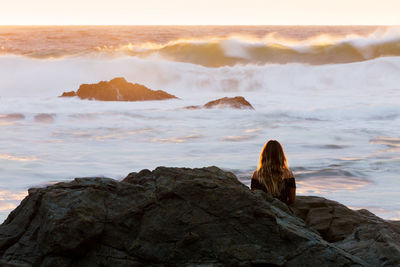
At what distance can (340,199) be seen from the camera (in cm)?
672

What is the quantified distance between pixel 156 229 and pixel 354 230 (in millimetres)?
1453

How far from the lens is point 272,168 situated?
399cm

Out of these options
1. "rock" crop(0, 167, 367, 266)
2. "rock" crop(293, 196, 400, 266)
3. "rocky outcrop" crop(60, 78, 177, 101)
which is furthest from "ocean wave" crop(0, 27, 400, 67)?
"rock" crop(0, 167, 367, 266)

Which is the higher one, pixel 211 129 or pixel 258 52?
pixel 258 52

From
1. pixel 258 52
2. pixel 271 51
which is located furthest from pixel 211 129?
pixel 271 51

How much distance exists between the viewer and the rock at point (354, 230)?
10.2 feet

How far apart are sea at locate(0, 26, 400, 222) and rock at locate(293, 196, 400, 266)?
1.85 m

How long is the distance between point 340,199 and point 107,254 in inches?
172

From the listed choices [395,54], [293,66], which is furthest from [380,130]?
[395,54]

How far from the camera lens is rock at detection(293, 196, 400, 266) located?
3.12 m

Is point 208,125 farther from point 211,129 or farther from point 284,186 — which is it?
point 284,186

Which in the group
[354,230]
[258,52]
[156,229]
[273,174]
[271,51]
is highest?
[271,51]

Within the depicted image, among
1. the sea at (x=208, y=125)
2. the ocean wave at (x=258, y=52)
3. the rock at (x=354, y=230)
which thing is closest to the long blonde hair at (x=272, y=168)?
the rock at (x=354, y=230)

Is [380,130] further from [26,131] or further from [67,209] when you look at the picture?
[67,209]
